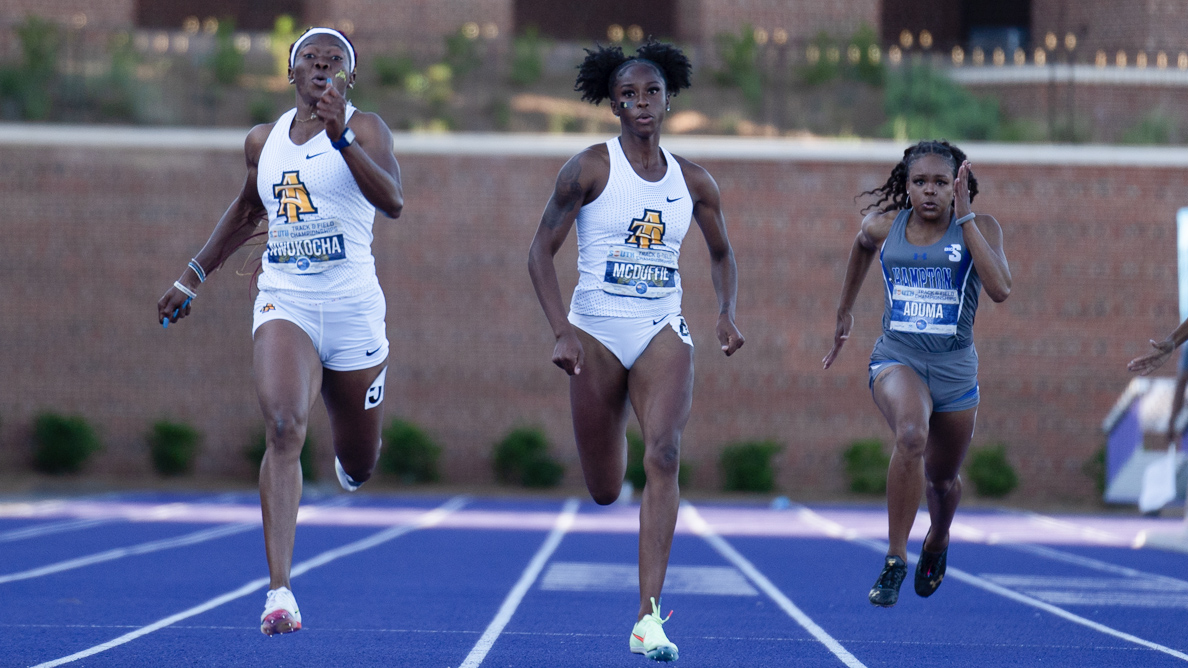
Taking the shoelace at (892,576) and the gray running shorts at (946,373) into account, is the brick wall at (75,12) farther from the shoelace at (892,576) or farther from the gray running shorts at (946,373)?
the shoelace at (892,576)

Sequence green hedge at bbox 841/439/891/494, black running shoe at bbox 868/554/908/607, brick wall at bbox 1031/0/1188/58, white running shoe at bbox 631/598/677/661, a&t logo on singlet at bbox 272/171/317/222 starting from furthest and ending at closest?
brick wall at bbox 1031/0/1188/58
green hedge at bbox 841/439/891/494
black running shoe at bbox 868/554/908/607
a&t logo on singlet at bbox 272/171/317/222
white running shoe at bbox 631/598/677/661

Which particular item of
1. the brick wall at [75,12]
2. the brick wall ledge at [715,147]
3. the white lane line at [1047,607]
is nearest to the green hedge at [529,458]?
the brick wall ledge at [715,147]

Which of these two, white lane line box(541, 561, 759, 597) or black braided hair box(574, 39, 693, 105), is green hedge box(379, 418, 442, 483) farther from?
black braided hair box(574, 39, 693, 105)

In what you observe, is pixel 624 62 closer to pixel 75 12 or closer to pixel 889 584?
pixel 889 584

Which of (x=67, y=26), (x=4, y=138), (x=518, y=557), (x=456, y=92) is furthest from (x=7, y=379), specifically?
(x=518, y=557)

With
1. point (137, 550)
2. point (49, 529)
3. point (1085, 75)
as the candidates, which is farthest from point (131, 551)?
point (1085, 75)

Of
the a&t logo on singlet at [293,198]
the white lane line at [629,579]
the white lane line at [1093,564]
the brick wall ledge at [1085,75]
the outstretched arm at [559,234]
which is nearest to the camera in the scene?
the a&t logo on singlet at [293,198]

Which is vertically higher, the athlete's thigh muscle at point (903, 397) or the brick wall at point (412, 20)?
the brick wall at point (412, 20)

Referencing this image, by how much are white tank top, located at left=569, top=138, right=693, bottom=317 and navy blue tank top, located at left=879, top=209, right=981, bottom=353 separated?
111 centimetres

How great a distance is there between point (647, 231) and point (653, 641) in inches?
66.9

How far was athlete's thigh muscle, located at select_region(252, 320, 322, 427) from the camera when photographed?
483cm

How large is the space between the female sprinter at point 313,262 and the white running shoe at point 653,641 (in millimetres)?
1324

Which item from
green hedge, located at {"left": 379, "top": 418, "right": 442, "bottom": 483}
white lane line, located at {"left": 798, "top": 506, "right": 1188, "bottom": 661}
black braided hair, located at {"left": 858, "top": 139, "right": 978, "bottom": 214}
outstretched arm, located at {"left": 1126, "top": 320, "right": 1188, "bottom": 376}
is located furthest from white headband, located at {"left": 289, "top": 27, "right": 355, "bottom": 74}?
green hedge, located at {"left": 379, "top": 418, "right": 442, "bottom": 483}

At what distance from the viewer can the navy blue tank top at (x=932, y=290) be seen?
598cm
